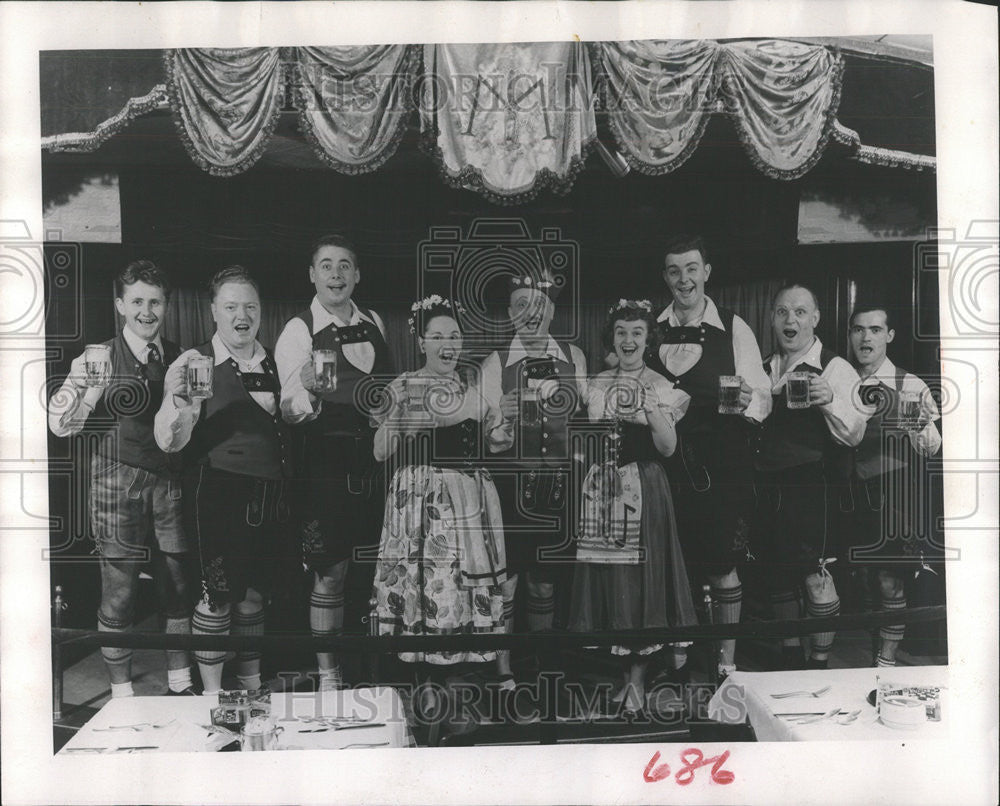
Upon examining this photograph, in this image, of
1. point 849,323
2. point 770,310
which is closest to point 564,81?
point 770,310

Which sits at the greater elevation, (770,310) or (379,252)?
(379,252)

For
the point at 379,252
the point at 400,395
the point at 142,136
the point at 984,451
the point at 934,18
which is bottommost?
the point at 984,451

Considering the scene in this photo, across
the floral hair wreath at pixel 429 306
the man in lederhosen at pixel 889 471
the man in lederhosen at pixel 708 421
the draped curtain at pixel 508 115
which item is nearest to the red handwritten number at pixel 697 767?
the man in lederhosen at pixel 708 421

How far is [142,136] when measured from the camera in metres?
2.57

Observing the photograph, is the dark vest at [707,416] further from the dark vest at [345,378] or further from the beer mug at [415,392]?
the dark vest at [345,378]

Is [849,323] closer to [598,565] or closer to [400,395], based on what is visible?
[598,565]

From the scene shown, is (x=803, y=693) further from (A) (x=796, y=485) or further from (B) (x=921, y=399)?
(B) (x=921, y=399)

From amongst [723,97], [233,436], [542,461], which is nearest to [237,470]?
[233,436]

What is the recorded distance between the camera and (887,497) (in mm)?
2648

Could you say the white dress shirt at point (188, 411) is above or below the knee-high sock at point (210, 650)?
above

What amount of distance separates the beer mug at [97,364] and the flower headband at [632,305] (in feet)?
5.14

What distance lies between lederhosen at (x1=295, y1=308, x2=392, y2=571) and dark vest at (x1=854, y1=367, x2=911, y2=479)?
151 centimetres

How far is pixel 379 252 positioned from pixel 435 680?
4.42 ft

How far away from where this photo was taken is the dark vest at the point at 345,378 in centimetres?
259
